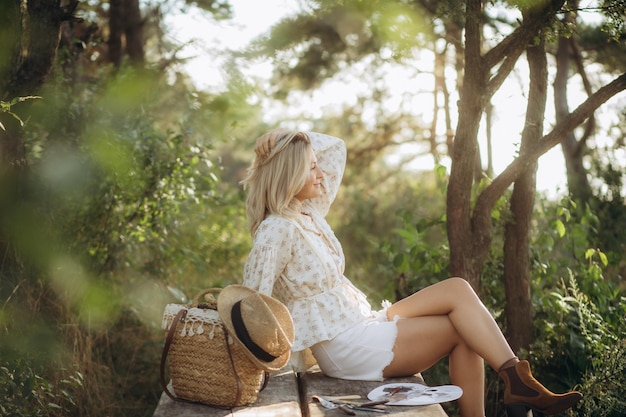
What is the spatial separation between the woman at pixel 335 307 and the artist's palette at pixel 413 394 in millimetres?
211

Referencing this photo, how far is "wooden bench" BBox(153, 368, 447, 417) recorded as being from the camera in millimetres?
2762

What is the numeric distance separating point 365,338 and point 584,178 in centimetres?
547

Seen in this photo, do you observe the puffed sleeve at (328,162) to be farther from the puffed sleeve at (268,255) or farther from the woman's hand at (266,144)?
the puffed sleeve at (268,255)

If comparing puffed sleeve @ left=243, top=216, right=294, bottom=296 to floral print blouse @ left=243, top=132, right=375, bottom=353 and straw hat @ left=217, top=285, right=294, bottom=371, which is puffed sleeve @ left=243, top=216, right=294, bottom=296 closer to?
floral print blouse @ left=243, top=132, right=375, bottom=353

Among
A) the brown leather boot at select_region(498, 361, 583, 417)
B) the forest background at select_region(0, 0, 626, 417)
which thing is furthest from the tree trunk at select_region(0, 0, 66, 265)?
the brown leather boot at select_region(498, 361, 583, 417)

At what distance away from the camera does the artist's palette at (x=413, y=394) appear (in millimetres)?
2860

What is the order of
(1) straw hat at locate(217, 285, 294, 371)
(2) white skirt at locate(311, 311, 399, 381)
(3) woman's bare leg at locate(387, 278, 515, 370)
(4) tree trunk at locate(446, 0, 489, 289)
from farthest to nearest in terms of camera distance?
(4) tree trunk at locate(446, 0, 489, 289) < (2) white skirt at locate(311, 311, 399, 381) < (3) woman's bare leg at locate(387, 278, 515, 370) < (1) straw hat at locate(217, 285, 294, 371)

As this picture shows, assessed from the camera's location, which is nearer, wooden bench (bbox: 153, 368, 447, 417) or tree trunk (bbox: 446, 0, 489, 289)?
wooden bench (bbox: 153, 368, 447, 417)

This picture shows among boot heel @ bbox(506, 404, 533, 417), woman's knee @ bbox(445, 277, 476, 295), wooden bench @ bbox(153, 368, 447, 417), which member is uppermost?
woman's knee @ bbox(445, 277, 476, 295)

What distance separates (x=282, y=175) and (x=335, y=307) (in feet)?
2.15

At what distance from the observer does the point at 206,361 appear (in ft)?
9.12

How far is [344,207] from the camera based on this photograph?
11.3m

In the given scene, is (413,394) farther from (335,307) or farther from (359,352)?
(335,307)

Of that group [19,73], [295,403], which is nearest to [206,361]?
[295,403]
